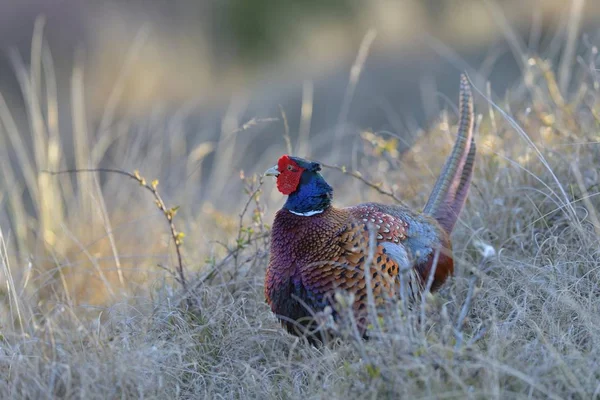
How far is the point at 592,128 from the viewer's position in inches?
143

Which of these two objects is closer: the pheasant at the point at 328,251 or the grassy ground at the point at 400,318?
the grassy ground at the point at 400,318

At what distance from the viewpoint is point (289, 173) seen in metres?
2.70

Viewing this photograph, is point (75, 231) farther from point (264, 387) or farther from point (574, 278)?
point (574, 278)

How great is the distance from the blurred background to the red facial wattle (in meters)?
1.68

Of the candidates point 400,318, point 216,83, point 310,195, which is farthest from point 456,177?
point 216,83

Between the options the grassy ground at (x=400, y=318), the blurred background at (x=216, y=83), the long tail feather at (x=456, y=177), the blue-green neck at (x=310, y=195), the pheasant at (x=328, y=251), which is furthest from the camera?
the blurred background at (x=216, y=83)

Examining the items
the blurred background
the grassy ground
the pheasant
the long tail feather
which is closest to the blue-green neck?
the pheasant

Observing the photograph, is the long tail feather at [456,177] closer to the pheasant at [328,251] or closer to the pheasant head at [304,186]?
the pheasant at [328,251]

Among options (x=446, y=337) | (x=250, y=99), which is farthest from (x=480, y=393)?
(x=250, y=99)

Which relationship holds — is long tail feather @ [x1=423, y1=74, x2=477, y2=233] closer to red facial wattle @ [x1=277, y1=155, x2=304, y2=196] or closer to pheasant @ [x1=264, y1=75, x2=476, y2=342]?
pheasant @ [x1=264, y1=75, x2=476, y2=342]

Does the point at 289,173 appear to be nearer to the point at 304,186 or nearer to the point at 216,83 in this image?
the point at 304,186

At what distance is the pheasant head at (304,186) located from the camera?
2682mm

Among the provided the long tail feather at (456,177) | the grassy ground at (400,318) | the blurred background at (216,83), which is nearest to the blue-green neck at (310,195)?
the grassy ground at (400,318)

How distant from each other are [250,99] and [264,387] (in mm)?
6304
